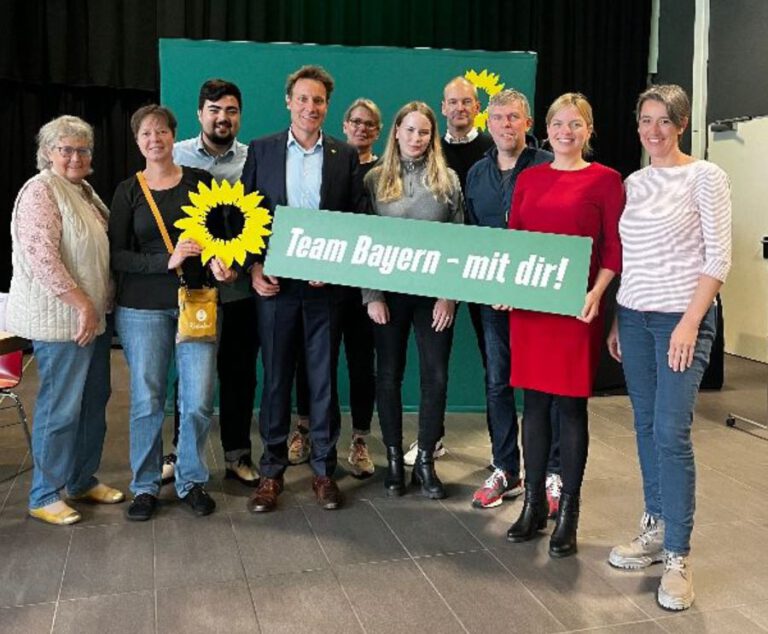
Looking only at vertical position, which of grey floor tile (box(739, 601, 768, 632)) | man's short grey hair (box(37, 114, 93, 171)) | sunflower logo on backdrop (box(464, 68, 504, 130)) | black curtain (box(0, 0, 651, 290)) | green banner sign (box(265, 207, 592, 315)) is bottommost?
grey floor tile (box(739, 601, 768, 632))

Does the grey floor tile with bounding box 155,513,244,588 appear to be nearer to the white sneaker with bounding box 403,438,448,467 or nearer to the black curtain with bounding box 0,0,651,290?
→ the white sneaker with bounding box 403,438,448,467

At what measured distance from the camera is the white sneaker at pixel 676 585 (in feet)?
7.23

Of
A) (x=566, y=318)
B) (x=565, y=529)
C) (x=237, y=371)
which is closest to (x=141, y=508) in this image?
(x=237, y=371)

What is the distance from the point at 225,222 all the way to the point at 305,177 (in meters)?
0.34

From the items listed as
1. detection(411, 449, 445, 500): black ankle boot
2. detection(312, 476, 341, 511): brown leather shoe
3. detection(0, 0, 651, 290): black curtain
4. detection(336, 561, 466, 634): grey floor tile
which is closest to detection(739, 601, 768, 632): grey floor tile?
detection(336, 561, 466, 634): grey floor tile

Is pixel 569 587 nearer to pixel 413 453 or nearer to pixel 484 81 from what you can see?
pixel 413 453

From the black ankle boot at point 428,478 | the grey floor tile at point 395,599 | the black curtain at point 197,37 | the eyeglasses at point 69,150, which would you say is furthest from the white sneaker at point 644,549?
the black curtain at point 197,37

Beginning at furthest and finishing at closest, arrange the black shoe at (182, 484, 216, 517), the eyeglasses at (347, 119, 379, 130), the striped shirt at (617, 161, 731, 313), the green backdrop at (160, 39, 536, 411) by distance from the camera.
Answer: the green backdrop at (160, 39, 536, 411), the eyeglasses at (347, 119, 379, 130), the black shoe at (182, 484, 216, 517), the striped shirt at (617, 161, 731, 313)

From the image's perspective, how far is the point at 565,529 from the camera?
254 centimetres

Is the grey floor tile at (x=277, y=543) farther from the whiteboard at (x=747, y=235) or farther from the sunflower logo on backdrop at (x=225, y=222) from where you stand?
the whiteboard at (x=747, y=235)

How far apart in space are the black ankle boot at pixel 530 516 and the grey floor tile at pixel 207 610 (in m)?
0.95

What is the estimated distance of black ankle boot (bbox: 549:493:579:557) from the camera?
253cm

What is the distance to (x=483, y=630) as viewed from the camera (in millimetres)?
2098

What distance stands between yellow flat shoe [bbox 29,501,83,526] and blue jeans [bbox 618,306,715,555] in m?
2.02
